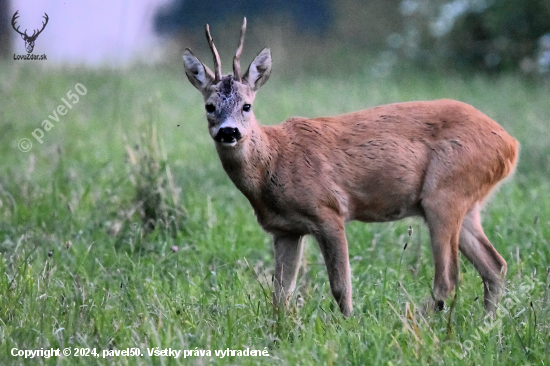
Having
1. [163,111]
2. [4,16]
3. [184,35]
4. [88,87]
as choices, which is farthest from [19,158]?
[184,35]

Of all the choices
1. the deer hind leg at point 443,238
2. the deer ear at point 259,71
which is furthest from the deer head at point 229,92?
the deer hind leg at point 443,238

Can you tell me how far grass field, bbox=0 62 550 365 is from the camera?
3645mm

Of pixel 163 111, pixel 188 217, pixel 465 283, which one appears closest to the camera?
pixel 465 283

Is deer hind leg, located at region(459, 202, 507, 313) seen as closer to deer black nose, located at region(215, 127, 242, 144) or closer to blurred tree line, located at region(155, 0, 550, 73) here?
deer black nose, located at region(215, 127, 242, 144)

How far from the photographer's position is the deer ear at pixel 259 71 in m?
4.86

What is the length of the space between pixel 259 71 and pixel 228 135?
726 millimetres

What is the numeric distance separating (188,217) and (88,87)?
7.06 m

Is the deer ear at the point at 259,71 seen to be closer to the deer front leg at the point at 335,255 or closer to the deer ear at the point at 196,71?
the deer ear at the point at 196,71

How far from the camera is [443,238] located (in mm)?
4711

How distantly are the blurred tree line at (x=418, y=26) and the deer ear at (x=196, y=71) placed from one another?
7566mm

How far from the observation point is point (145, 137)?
6.11 m

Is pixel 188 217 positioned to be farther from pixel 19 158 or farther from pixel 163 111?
pixel 163 111

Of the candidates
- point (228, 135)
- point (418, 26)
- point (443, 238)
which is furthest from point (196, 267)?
point (418, 26)

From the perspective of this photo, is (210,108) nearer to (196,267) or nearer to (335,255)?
(335,255)
